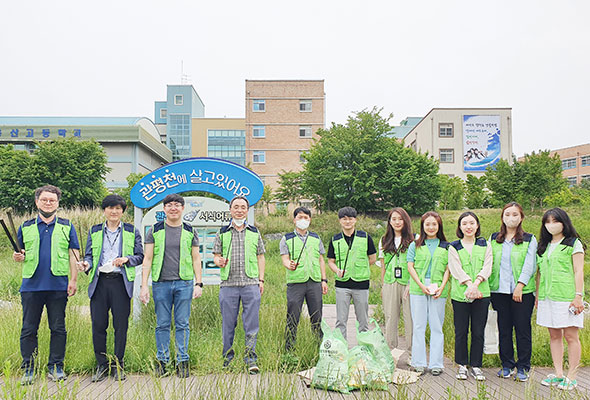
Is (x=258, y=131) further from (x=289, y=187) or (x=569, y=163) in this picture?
(x=569, y=163)

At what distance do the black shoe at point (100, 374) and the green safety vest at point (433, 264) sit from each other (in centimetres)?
323

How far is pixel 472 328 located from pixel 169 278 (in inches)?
124

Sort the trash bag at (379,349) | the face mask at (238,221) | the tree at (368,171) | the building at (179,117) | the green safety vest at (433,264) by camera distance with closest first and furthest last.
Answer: the trash bag at (379,349)
the green safety vest at (433,264)
the face mask at (238,221)
the tree at (368,171)
the building at (179,117)

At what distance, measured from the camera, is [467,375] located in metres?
4.73

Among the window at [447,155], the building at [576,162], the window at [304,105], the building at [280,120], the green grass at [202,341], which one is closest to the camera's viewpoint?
the green grass at [202,341]

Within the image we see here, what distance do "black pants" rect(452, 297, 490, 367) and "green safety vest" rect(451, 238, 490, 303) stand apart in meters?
0.08

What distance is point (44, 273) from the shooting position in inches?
177

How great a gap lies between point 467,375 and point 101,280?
380 cm

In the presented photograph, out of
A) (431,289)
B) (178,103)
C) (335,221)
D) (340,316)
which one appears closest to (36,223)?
(340,316)

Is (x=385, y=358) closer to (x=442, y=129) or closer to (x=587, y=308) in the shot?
(x=587, y=308)

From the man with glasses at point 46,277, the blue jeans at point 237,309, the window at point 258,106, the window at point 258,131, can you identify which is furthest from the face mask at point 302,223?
the window at point 258,106

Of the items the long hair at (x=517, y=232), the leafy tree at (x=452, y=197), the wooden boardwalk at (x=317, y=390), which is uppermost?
the leafy tree at (x=452, y=197)

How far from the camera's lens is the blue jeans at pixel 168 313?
15.5 ft

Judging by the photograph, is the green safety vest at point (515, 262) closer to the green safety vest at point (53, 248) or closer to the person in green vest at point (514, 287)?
the person in green vest at point (514, 287)
